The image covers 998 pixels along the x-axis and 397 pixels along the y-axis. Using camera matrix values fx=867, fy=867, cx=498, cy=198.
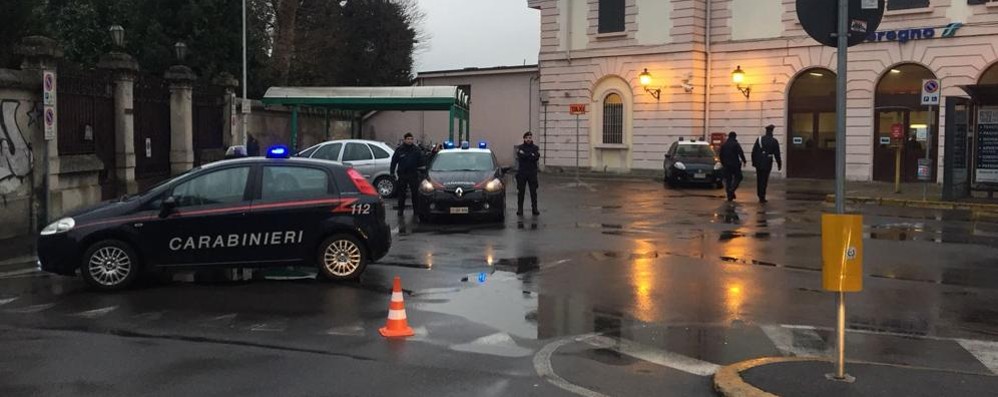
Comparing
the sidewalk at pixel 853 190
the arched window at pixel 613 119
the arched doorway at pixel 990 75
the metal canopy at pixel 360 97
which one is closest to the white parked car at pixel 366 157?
Result: the metal canopy at pixel 360 97

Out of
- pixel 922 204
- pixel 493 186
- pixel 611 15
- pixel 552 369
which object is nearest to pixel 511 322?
pixel 552 369

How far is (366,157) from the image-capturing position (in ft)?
70.9

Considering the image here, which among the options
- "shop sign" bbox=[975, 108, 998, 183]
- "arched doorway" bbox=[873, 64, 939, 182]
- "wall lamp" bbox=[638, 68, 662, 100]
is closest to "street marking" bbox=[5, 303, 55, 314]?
"shop sign" bbox=[975, 108, 998, 183]

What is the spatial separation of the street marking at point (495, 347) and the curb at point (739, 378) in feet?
5.11

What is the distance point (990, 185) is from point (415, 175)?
498 inches

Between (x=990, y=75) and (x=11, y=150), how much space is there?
26.2 m

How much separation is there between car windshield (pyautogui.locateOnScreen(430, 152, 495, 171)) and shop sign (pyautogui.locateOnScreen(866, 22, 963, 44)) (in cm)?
1549

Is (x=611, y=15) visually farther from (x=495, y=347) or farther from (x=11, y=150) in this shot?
(x=495, y=347)

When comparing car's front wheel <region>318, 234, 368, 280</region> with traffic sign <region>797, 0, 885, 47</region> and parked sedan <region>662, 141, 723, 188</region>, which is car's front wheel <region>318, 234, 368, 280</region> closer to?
Result: traffic sign <region>797, 0, 885, 47</region>

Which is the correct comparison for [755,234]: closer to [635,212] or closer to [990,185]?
[635,212]

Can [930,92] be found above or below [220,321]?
above

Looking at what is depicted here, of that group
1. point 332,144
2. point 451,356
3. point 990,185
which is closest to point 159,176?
point 332,144

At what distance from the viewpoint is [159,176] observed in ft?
63.8

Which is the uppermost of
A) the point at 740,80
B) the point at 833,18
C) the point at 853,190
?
the point at 740,80
